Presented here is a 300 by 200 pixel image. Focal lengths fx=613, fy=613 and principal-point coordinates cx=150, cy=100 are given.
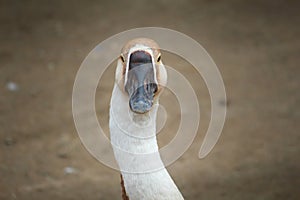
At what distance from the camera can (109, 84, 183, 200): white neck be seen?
8.16 feet

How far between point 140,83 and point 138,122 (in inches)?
6.6

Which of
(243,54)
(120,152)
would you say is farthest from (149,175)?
(243,54)

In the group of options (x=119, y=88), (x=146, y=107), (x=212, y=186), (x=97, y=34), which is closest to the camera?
(x=146, y=107)

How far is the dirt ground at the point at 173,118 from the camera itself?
378cm

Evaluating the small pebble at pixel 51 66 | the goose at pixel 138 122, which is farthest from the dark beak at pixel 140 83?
the small pebble at pixel 51 66

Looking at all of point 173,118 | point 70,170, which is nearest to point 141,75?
point 70,170

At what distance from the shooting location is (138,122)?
2.47 m

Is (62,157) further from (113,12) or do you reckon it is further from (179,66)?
(113,12)

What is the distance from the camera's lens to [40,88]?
4.93m

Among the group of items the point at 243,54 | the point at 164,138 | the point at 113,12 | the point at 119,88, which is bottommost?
the point at 119,88

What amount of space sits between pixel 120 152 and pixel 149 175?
0.15 metres

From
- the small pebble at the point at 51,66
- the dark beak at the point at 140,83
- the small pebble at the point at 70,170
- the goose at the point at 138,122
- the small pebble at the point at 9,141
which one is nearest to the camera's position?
the dark beak at the point at 140,83

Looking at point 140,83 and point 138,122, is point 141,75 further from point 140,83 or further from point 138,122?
point 138,122

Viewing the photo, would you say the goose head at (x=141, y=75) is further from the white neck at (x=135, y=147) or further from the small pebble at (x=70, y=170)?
the small pebble at (x=70, y=170)
